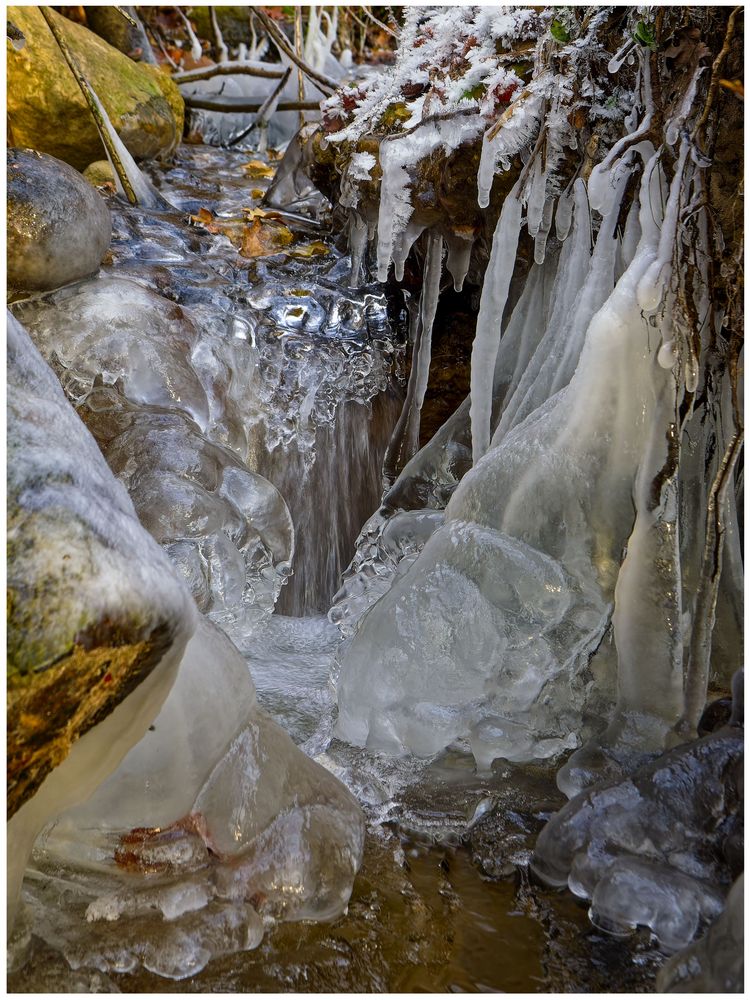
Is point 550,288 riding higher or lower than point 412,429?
higher

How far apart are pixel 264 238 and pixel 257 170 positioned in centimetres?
201

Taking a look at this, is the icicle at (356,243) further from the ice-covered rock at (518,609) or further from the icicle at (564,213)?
the ice-covered rock at (518,609)

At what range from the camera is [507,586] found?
99.4 inches

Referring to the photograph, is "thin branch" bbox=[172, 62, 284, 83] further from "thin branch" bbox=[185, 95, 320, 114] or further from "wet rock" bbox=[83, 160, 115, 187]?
"wet rock" bbox=[83, 160, 115, 187]

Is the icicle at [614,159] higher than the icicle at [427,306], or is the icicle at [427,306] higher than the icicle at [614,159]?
the icicle at [614,159]

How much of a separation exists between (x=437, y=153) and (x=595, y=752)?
2463 mm

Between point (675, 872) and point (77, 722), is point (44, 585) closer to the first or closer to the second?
point (77, 722)

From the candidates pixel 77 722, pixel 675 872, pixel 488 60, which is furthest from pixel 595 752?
pixel 488 60

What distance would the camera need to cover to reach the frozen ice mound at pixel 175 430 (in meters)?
3.22

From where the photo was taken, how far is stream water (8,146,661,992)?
175 centimetres

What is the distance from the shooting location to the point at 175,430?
3451 millimetres

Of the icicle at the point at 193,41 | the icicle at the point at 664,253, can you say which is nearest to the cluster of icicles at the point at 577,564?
the icicle at the point at 664,253

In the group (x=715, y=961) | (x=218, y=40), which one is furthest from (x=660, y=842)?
(x=218, y=40)

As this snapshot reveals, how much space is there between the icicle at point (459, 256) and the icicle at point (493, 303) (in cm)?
61
